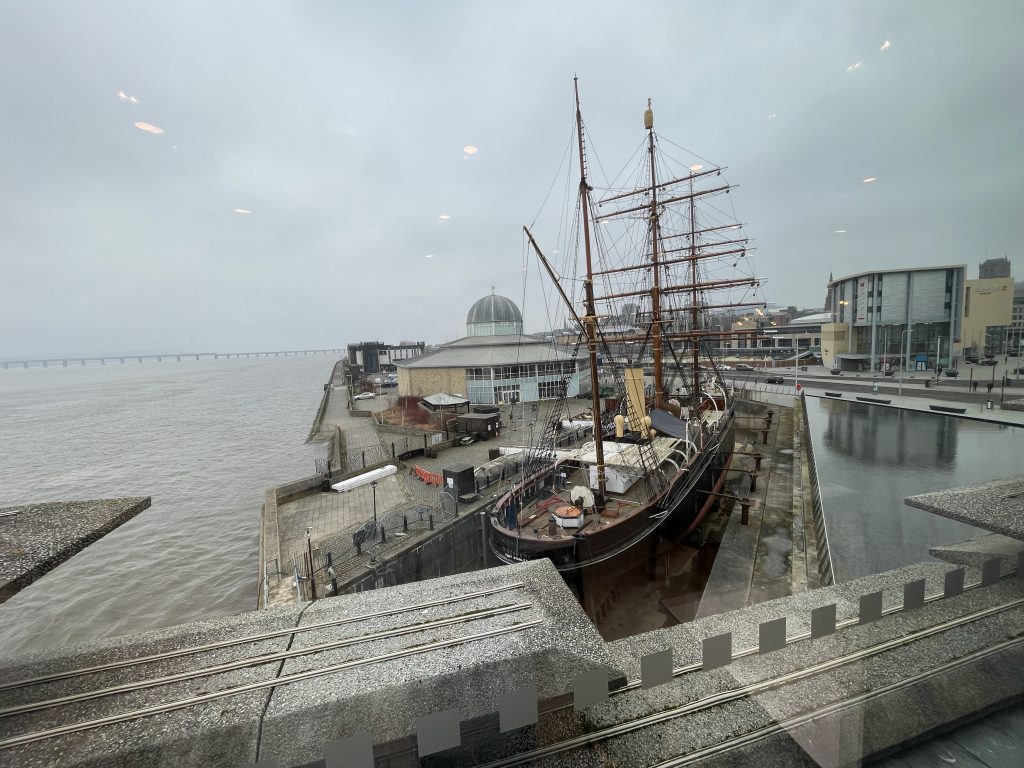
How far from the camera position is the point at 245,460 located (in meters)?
27.2

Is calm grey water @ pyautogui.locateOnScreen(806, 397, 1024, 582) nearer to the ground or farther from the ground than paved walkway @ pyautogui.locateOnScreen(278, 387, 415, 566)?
farther from the ground

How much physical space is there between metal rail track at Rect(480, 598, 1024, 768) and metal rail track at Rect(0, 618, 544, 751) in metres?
0.78

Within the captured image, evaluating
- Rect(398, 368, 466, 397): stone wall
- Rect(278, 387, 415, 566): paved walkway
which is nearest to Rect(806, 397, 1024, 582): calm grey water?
Rect(278, 387, 415, 566): paved walkway

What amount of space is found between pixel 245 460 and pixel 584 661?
102ft

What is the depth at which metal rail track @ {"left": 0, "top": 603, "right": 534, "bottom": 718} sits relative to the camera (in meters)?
2.56

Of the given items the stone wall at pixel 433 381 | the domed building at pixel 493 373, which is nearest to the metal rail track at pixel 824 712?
the domed building at pixel 493 373

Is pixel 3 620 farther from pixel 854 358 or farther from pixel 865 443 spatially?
pixel 854 358

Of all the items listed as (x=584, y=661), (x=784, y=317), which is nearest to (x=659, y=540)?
(x=584, y=661)

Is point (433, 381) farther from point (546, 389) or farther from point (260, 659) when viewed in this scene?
point (260, 659)

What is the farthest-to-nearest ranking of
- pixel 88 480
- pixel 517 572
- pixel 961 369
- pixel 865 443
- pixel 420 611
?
pixel 88 480 < pixel 865 443 < pixel 961 369 < pixel 517 572 < pixel 420 611

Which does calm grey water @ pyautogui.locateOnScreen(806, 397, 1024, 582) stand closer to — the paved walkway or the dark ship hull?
the dark ship hull

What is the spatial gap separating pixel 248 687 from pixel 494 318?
152 ft

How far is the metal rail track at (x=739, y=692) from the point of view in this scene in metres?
2.58

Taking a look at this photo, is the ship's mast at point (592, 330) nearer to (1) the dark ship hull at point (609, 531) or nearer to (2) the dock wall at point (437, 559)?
(1) the dark ship hull at point (609, 531)
